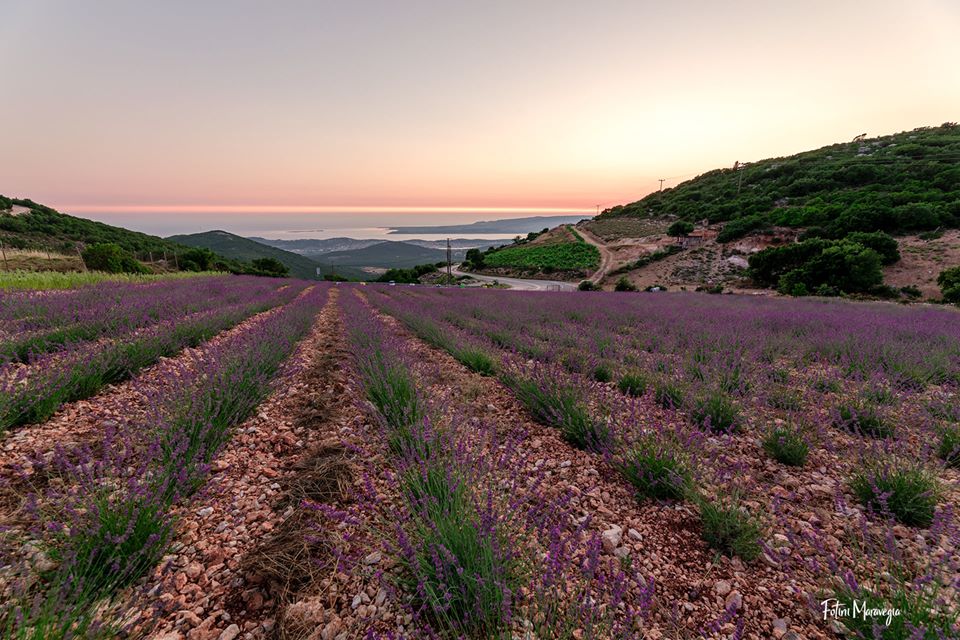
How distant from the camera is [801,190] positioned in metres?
47.2

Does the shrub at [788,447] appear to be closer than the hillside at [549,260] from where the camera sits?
Yes

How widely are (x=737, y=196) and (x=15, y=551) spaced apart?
7311cm

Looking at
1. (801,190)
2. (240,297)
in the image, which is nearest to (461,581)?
(240,297)

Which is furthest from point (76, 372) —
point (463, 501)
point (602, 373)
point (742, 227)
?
point (742, 227)

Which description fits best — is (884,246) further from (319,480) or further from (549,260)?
(319,480)

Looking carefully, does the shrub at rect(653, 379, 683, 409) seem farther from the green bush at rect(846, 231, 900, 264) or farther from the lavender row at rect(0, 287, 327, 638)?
the green bush at rect(846, 231, 900, 264)

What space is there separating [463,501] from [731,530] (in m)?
1.64

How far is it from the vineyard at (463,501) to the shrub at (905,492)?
2cm

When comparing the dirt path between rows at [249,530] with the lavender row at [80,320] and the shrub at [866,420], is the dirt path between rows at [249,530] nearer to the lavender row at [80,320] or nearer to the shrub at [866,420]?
the lavender row at [80,320]

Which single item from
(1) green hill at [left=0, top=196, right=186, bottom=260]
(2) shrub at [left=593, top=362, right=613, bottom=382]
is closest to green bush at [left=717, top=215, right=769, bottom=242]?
(2) shrub at [left=593, top=362, right=613, bottom=382]

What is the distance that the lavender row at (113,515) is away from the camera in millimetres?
1311

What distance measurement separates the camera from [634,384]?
4281mm

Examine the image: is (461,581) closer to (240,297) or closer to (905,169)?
(240,297)

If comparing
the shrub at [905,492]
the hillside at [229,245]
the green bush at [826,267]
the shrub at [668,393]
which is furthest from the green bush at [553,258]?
the hillside at [229,245]
